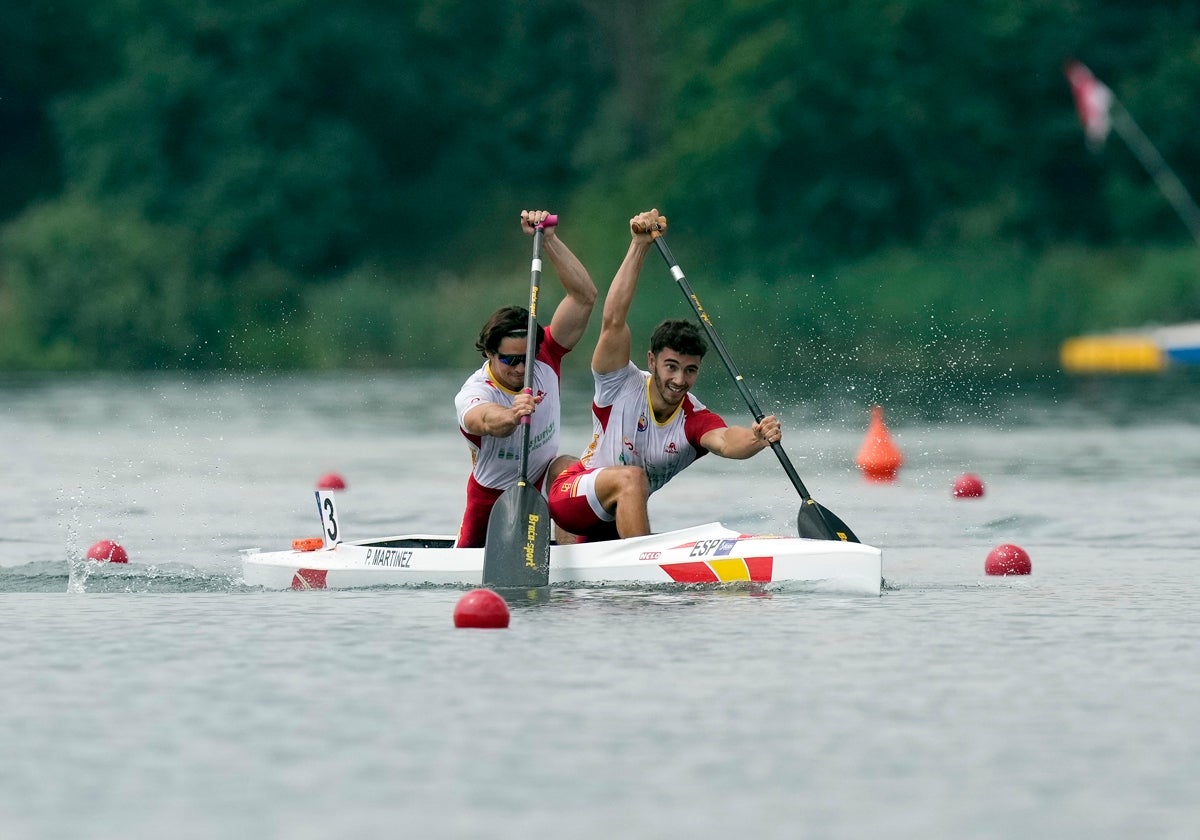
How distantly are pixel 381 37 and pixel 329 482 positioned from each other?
38338 mm

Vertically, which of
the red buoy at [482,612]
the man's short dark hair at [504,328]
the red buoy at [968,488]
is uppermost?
the man's short dark hair at [504,328]

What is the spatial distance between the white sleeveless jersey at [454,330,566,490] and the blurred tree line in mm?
27236

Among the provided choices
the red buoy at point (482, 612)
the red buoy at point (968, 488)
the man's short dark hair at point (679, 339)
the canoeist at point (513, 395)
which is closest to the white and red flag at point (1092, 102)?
the red buoy at point (968, 488)

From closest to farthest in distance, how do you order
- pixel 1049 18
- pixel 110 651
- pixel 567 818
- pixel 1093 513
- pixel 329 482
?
pixel 567 818, pixel 110 651, pixel 1093 513, pixel 329 482, pixel 1049 18

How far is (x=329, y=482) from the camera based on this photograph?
17.5m

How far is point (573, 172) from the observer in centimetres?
5547

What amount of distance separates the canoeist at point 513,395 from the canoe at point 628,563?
0.38 meters

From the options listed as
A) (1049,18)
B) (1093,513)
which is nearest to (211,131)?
(1049,18)

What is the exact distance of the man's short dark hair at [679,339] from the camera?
11.1 meters

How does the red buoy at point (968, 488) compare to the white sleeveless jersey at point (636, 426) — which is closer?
the white sleeveless jersey at point (636, 426)

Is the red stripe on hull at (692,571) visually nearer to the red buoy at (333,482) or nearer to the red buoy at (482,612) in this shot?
the red buoy at (482,612)

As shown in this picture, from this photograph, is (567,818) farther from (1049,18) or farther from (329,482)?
(1049,18)

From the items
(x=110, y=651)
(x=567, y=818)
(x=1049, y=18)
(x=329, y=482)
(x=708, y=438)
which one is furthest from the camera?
(x=1049, y=18)

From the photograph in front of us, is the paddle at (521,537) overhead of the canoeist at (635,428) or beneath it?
beneath
